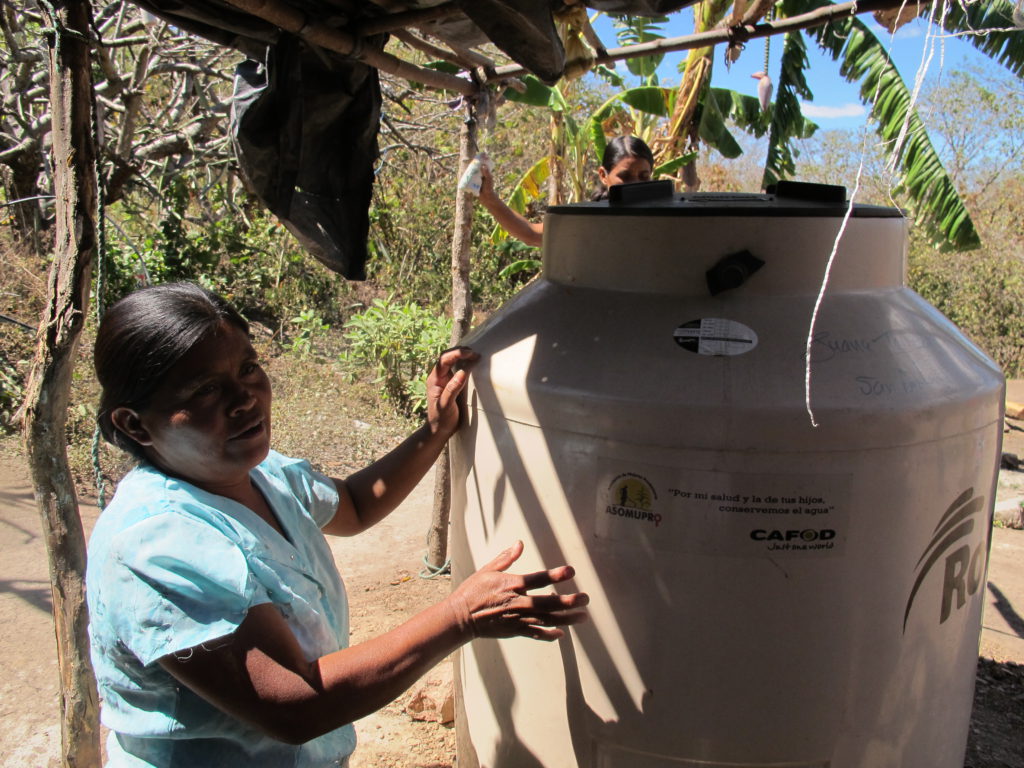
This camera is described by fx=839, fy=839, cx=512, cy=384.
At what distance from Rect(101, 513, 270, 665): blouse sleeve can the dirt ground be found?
5.30ft

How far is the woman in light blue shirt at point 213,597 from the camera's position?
1.17 metres

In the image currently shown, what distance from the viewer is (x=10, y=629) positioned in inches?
131

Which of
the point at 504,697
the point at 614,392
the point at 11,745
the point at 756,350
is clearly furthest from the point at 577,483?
the point at 11,745

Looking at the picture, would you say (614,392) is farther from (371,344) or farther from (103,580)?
(371,344)

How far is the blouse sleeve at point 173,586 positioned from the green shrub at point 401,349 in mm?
4996

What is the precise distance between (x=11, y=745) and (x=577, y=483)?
7.25 feet

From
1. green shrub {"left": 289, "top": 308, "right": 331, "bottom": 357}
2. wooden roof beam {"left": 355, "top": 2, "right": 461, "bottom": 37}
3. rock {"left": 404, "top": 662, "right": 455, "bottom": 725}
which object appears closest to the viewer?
wooden roof beam {"left": 355, "top": 2, "right": 461, "bottom": 37}

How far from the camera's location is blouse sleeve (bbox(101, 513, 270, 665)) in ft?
3.81

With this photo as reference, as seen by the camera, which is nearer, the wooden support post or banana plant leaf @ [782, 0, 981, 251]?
the wooden support post

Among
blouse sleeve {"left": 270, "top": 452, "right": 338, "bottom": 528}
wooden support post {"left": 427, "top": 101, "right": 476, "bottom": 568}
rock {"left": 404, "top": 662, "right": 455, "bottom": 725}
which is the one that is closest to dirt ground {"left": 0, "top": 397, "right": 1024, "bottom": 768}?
rock {"left": 404, "top": 662, "right": 455, "bottom": 725}

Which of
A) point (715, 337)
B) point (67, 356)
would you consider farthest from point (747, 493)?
point (67, 356)

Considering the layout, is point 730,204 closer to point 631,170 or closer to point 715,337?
point 715,337

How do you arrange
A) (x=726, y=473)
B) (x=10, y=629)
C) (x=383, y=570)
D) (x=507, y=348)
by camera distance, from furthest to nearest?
(x=383, y=570)
(x=10, y=629)
(x=507, y=348)
(x=726, y=473)

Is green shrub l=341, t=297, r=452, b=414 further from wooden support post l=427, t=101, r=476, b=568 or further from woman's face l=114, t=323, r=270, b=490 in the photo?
woman's face l=114, t=323, r=270, b=490
